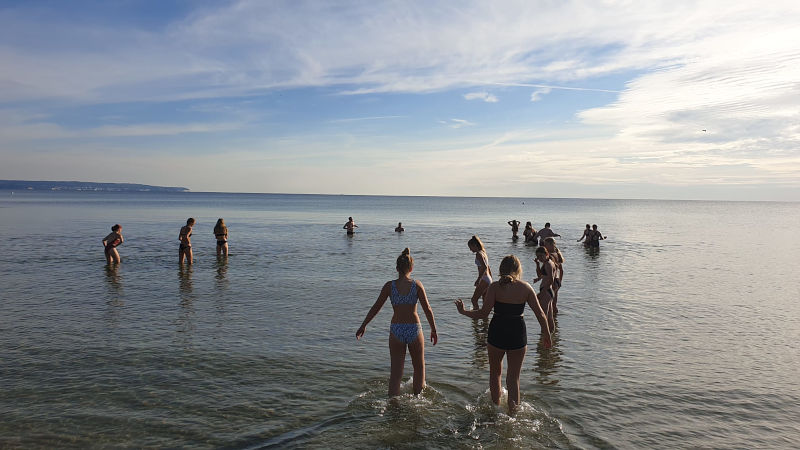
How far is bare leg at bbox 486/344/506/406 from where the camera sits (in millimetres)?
6219

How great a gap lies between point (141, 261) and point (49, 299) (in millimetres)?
8155

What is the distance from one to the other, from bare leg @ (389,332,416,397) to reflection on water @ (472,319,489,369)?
6.76 feet

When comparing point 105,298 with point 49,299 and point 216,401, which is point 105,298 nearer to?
point 49,299

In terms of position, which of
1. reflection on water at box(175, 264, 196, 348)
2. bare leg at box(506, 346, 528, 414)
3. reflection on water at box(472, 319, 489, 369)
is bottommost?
reflection on water at box(175, 264, 196, 348)

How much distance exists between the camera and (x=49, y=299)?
12.9 meters

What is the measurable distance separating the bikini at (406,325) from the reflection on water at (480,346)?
2367mm

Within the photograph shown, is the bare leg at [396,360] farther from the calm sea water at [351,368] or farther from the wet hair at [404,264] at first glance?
the wet hair at [404,264]

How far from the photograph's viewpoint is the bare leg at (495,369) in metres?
6.22

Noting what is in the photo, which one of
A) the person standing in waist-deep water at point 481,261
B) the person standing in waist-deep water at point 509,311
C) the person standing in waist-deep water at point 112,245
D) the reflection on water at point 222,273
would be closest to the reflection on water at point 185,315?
the reflection on water at point 222,273

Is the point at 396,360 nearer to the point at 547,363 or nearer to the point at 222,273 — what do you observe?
the point at 547,363

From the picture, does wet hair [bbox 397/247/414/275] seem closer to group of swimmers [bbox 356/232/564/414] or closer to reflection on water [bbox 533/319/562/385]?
group of swimmers [bbox 356/232/564/414]

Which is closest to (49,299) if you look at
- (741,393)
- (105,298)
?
(105,298)

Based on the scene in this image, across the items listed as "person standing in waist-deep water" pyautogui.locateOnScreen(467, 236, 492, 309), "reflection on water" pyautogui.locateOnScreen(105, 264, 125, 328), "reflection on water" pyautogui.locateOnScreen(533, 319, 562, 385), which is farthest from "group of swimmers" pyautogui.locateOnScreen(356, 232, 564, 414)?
"reflection on water" pyautogui.locateOnScreen(105, 264, 125, 328)

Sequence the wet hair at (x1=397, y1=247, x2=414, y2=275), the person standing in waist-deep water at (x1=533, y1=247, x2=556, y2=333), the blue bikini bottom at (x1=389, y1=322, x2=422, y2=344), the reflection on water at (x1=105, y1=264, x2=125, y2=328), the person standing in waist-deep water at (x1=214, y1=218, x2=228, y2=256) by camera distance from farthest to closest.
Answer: the person standing in waist-deep water at (x1=214, y1=218, x2=228, y2=256) → the reflection on water at (x1=105, y1=264, x2=125, y2=328) → the person standing in waist-deep water at (x1=533, y1=247, x2=556, y2=333) → the blue bikini bottom at (x1=389, y1=322, x2=422, y2=344) → the wet hair at (x1=397, y1=247, x2=414, y2=275)
